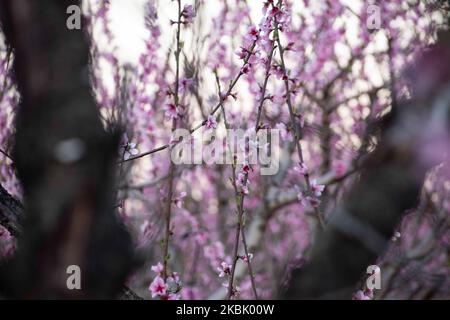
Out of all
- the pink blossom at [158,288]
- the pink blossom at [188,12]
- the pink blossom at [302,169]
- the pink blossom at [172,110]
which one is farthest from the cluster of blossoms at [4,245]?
the pink blossom at [302,169]

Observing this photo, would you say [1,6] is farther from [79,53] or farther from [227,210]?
[227,210]

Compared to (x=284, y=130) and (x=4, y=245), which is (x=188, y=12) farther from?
(x=4, y=245)

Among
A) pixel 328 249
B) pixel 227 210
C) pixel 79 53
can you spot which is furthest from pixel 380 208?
pixel 227 210

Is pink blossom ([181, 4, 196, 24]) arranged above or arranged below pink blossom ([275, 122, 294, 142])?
above

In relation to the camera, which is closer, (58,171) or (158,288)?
(58,171)

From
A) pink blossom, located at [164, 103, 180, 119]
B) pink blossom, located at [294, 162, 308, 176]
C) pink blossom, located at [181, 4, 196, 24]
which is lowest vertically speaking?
pink blossom, located at [294, 162, 308, 176]

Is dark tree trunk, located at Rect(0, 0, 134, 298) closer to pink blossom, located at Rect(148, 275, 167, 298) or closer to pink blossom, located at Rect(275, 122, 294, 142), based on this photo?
pink blossom, located at Rect(148, 275, 167, 298)

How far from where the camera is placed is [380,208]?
1.24m

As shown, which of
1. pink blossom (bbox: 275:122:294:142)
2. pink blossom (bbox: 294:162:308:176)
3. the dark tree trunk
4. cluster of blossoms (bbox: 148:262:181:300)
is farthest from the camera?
pink blossom (bbox: 275:122:294:142)

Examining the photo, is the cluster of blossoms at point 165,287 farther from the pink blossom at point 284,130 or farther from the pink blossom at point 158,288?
the pink blossom at point 284,130

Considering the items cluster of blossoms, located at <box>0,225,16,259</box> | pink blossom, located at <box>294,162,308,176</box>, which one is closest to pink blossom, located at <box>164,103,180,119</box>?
pink blossom, located at <box>294,162,308,176</box>

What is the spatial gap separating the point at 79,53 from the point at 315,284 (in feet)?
2.76

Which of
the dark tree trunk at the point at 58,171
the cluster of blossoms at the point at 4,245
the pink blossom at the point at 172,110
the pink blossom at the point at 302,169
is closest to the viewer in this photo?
the dark tree trunk at the point at 58,171

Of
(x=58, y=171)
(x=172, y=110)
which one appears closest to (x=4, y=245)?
(x=172, y=110)
